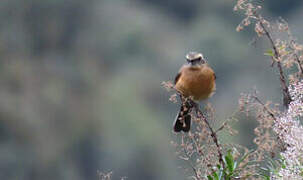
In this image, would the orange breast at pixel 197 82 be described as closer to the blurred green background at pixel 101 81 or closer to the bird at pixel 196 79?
the bird at pixel 196 79

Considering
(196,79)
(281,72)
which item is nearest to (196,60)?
(196,79)

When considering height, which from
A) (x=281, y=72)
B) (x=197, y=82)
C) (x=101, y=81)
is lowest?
(x=101, y=81)

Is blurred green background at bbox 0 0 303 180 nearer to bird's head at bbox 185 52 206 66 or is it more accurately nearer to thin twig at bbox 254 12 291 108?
bird's head at bbox 185 52 206 66

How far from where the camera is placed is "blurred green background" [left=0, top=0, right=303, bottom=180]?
2103cm

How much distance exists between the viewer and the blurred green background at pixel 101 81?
21.0 meters

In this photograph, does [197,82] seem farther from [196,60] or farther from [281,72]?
[281,72]

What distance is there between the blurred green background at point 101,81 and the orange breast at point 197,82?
13.1 m

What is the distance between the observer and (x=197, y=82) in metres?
3.79

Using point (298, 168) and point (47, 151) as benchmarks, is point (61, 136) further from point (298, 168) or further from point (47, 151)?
point (298, 168)

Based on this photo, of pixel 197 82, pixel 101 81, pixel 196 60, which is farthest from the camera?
pixel 101 81

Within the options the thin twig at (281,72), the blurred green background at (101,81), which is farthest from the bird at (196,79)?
the blurred green background at (101,81)

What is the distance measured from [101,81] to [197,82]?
77.9 feet

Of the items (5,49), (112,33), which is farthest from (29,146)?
(112,33)

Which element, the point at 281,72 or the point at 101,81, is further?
the point at 101,81
